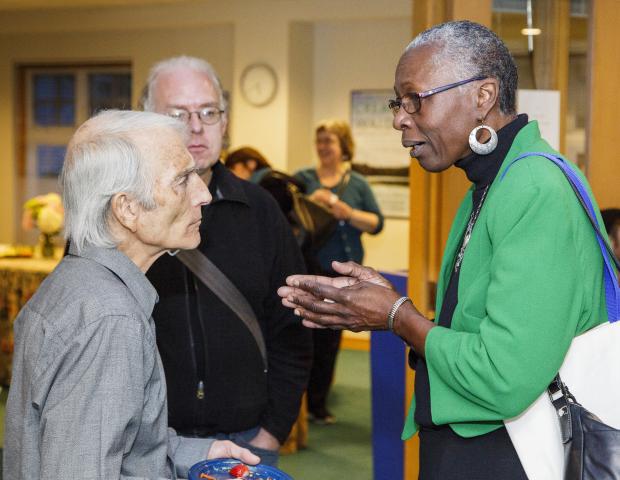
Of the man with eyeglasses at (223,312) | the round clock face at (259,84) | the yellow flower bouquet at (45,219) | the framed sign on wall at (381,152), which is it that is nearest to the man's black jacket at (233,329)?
the man with eyeglasses at (223,312)

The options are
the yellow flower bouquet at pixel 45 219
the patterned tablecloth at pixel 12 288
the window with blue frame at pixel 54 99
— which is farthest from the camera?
the window with blue frame at pixel 54 99

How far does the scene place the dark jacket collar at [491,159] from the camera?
1.55 meters

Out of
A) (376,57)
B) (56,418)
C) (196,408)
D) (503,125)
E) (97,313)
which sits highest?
(376,57)

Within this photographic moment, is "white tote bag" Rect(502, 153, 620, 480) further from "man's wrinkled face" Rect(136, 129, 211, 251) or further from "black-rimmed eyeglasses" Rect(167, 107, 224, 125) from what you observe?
"black-rimmed eyeglasses" Rect(167, 107, 224, 125)

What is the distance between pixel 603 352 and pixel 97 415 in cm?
86

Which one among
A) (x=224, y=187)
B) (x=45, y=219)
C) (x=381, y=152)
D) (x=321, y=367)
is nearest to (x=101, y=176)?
(x=224, y=187)

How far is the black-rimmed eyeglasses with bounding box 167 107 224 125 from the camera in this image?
221cm

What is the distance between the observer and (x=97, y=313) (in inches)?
54.4

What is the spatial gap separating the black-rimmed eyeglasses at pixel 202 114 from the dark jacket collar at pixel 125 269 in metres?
0.74

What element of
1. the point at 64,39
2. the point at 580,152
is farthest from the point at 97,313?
the point at 64,39

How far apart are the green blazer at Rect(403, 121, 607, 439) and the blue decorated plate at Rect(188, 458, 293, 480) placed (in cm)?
33

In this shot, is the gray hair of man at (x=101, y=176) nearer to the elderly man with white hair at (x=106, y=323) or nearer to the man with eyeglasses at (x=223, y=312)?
→ the elderly man with white hair at (x=106, y=323)

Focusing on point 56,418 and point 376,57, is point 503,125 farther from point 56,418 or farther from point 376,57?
point 376,57

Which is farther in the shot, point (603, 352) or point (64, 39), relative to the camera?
point (64, 39)
